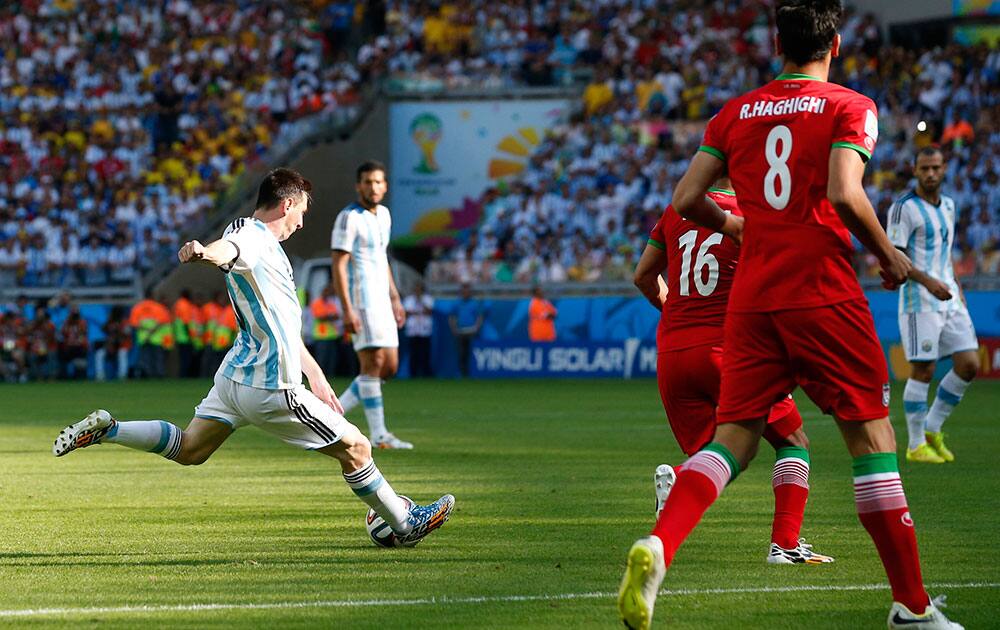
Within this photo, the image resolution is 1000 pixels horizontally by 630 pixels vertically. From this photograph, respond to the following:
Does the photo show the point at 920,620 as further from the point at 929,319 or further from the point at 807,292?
the point at 929,319

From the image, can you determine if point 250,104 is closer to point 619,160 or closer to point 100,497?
point 619,160

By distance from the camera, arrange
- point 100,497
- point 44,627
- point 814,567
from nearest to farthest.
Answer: point 44,627
point 814,567
point 100,497

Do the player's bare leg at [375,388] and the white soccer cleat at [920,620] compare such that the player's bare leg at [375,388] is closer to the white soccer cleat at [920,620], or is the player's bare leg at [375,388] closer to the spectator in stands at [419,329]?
the white soccer cleat at [920,620]

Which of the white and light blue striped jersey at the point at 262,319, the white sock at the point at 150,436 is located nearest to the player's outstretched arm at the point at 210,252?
the white and light blue striped jersey at the point at 262,319

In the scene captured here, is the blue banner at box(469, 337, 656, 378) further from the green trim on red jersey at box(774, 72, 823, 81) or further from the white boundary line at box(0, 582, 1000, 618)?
the green trim on red jersey at box(774, 72, 823, 81)

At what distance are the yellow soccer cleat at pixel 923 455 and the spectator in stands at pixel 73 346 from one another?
69.1 ft

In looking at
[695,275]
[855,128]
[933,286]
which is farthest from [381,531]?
[855,128]

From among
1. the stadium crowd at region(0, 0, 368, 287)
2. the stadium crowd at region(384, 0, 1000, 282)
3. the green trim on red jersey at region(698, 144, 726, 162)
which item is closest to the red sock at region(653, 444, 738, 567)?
the green trim on red jersey at region(698, 144, 726, 162)

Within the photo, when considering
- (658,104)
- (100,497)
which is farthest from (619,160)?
(100,497)

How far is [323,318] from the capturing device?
96.9 feet

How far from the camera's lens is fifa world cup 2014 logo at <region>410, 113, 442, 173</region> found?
3750cm

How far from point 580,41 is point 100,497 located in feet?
94.6

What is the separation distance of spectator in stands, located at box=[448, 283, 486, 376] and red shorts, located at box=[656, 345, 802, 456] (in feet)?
72.4

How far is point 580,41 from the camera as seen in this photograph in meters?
37.3
